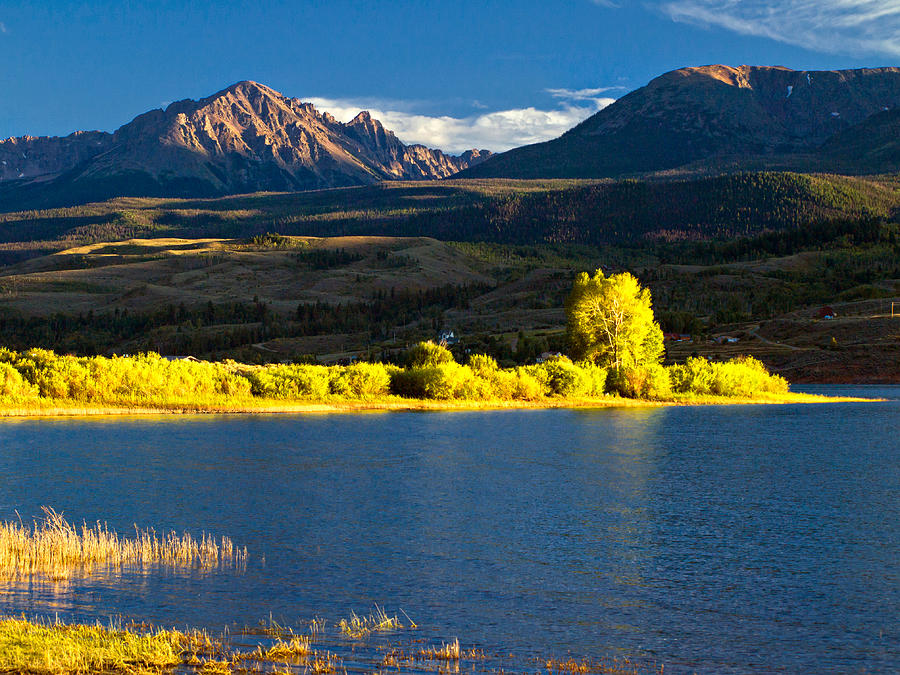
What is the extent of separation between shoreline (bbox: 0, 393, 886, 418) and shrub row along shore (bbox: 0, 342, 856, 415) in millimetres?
121

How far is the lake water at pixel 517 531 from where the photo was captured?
910 inches

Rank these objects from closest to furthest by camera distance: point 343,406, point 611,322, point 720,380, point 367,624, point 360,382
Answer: point 367,624, point 343,406, point 360,382, point 611,322, point 720,380

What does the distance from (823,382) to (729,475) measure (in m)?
109

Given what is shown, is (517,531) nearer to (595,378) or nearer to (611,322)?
(595,378)

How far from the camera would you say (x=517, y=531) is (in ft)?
116

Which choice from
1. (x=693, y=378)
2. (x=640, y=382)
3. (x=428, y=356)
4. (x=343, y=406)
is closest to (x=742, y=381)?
(x=693, y=378)

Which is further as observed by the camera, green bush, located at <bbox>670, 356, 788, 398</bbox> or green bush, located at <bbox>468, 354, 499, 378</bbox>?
green bush, located at <bbox>670, 356, 788, 398</bbox>

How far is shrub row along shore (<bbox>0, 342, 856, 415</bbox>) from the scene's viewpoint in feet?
267

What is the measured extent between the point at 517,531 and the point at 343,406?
5533cm

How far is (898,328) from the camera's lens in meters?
163

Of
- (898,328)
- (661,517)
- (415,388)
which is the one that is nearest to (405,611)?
(661,517)

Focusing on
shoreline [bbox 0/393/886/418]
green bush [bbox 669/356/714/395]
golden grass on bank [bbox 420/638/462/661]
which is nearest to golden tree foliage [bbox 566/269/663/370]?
shoreline [bbox 0/393/886/418]

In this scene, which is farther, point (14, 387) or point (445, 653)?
point (14, 387)

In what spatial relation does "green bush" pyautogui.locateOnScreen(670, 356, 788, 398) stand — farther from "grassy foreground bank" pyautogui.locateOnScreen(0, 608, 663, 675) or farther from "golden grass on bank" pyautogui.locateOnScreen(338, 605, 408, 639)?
"grassy foreground bank" pyautogui.locateOnScreen(0, 608, 663, 675)
